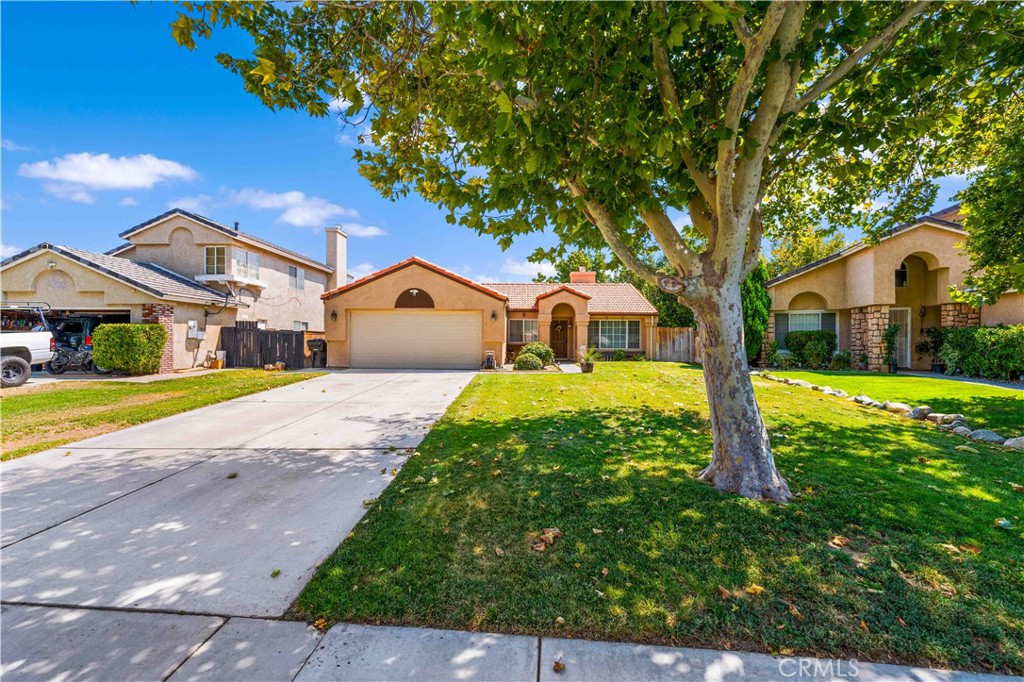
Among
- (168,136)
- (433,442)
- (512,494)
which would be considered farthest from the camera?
(168,136)

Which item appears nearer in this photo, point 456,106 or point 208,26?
point 208,26

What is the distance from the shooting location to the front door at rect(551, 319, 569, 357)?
2292cm

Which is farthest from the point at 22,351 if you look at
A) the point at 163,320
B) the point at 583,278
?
the point at 583,278

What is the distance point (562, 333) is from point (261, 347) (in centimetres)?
1494

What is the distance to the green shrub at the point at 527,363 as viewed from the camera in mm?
16453

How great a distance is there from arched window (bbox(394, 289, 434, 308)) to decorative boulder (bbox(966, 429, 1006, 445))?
49.7 feet

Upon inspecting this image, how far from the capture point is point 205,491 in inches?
170

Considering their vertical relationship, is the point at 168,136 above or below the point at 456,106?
above

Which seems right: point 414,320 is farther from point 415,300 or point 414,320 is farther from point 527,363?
point 527,363

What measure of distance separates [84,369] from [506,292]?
18499 millimetres

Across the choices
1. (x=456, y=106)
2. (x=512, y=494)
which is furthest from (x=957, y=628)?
(x=456, y=106)

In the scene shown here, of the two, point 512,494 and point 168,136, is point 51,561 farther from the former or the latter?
point 168,136

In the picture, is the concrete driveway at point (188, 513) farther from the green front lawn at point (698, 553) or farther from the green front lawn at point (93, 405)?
the green front lawn at point (93, 405)

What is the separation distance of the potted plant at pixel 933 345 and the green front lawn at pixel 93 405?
78.4 feet
